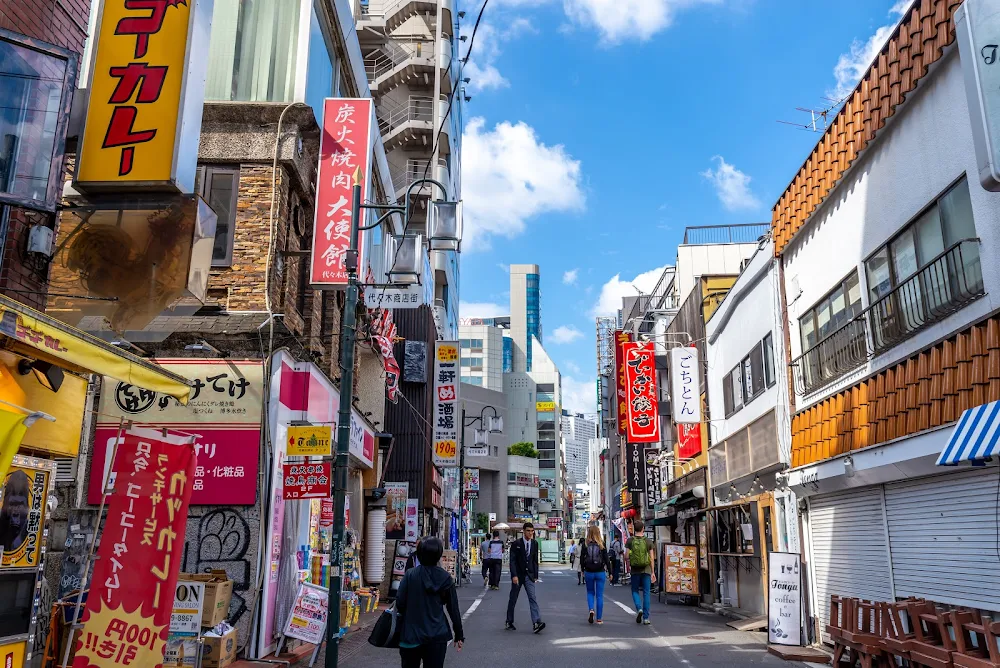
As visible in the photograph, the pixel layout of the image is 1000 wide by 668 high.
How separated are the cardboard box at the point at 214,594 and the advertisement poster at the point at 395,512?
39.9 ft

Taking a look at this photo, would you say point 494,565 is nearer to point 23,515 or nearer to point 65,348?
point 23,515

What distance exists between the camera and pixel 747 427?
18234 mm

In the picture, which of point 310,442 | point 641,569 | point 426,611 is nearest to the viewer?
point 426,611

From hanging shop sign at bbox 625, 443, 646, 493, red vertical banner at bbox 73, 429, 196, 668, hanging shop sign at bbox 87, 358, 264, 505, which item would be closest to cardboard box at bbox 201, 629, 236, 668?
hanging shop sign at bbox 87, 358, 264, 505

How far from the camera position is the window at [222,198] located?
13.1 meters

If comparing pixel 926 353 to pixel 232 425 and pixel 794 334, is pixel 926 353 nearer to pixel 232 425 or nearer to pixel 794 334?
pixel 794 334

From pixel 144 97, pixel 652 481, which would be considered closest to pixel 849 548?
pixel 144 97

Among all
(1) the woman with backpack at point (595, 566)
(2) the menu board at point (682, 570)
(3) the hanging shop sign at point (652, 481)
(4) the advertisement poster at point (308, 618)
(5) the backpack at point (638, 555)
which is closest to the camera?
(4) the advertisement poster at point (308, 618)

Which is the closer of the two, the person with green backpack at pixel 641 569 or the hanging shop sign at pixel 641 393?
the person with green backpack at pixel 641 569

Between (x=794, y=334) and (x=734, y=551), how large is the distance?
6.91 meters

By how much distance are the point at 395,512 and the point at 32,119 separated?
1840 centimetres

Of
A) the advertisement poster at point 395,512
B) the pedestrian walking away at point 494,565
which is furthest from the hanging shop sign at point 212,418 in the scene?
the pedestrian walking away at point 494,565

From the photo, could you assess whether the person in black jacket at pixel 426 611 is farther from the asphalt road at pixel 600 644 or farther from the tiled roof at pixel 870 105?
the tiled roof at pixel 870 105

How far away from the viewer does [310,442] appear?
1125 centimetres
